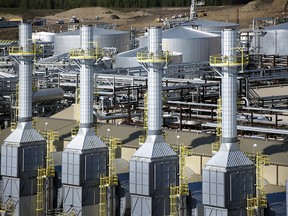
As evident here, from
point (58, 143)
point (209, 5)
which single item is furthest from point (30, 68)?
point (209, 5)

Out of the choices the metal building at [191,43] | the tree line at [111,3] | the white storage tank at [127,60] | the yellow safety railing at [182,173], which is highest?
the tree line at [111,3]

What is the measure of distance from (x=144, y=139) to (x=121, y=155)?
1.68 metres

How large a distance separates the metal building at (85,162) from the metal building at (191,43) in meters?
26.9

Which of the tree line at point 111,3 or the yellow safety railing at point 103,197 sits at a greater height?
the tree line at point 111,3

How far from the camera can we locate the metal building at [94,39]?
208 feet

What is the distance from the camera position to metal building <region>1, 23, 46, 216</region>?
32441mm

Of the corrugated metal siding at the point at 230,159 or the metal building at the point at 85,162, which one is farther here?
the metal building at the point at 85,162

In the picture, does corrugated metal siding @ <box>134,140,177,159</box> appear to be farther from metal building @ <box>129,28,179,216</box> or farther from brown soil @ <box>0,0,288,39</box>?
A: brown soil @ <box>0,0,288,39</box>

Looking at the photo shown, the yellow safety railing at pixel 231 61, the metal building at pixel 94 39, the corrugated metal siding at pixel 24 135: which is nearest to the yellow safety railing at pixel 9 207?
the corrugated metal siding at pixel 24 135

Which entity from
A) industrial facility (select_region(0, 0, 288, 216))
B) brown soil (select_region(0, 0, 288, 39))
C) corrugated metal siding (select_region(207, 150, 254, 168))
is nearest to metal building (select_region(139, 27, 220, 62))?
industrial facility (select_region(0, 0, 288, 216))

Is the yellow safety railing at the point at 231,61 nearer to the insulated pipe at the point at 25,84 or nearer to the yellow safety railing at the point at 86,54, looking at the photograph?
the yellow safety railing at the point at 86,54

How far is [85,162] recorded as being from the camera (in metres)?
31.2

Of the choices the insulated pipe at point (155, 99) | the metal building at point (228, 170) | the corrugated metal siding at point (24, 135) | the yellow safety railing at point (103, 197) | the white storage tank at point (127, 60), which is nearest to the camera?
the metal building at point (228, 170)

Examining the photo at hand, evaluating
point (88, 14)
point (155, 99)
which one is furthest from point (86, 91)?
point (88, 14)
